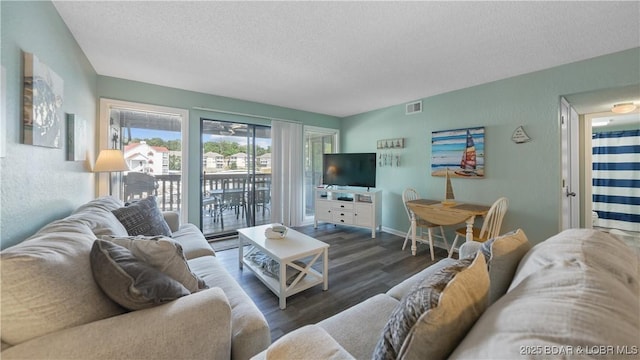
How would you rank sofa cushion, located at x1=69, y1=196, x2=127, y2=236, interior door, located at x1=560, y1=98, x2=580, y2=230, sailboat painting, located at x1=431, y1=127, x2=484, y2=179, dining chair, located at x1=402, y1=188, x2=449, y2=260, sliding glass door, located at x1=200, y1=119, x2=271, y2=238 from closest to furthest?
sofa cushion, located at x1=69, y1=196, x2=127, y2=236 < interior door, located at x1=560, y1=98, x2=580, y2=230 < sailboat painting, located at x1=431, y1=127, x2=484, y2=179 < dining chair, located at x1=402, y1=188, x2=449, y2=260 < sliding glass door, located at x1=200, y1=119, x2=271, y2=238

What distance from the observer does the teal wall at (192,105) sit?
9.47ft

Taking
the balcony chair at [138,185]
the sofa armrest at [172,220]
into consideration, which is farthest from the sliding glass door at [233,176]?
the sofa armrest at [172,220]

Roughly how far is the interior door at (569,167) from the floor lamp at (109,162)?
478 centimetres

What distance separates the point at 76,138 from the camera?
76.9 inches

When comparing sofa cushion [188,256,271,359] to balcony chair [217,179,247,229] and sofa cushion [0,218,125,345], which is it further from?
balcony chair [217,179,247,229]

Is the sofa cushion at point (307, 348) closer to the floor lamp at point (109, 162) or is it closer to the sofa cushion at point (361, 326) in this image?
the sofa cushion at point (361, 326)

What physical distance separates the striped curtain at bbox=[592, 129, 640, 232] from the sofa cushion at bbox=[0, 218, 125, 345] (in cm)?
634

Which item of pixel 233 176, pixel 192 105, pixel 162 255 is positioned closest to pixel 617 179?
pixel 162 255

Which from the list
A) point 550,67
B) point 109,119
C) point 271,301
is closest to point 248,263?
point 271,301

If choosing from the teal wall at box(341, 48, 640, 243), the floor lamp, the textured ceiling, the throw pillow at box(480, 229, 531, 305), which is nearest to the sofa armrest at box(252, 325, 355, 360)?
the throw pillow at box(480, 229, 531, 305)

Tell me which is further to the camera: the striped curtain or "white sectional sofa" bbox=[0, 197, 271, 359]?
the striped curtain

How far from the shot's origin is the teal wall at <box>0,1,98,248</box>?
1.08 m

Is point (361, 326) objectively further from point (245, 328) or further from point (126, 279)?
point (126, 279)

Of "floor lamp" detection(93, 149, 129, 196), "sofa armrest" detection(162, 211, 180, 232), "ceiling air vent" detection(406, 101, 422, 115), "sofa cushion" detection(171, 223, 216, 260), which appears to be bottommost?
"sofa cushion" detection(171, 223, 216, 260)
